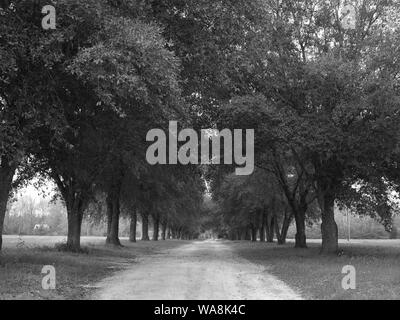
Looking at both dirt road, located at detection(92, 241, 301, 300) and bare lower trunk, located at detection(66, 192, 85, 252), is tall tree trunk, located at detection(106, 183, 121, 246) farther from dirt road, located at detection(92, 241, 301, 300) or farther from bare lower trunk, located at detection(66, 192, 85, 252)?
dirt road, located at detection(92, 241, 301, 300)

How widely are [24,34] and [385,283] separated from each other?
1094cm

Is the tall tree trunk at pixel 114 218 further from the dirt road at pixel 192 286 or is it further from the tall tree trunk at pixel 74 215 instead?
the dirt road at pixel 192 286

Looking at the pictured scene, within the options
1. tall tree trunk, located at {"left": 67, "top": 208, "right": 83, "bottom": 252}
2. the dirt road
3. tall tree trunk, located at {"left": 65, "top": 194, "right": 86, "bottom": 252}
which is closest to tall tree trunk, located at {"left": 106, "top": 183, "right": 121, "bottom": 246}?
tall tree trunk, located at {"left": 65, "top": 194, "right": 86, "bottom": 252}

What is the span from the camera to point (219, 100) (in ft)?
75.6

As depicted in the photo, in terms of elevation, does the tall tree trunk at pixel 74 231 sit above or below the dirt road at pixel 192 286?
above

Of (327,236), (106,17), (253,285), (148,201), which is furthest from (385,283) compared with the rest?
(148,201)

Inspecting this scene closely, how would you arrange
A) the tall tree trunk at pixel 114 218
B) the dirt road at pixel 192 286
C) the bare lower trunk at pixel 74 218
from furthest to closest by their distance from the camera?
the tall tree trunk at pixel 114 218 → the bare lower trunk at pixel 74 218 → the dirt road at pixel 192 286

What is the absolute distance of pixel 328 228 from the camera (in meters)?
27.3

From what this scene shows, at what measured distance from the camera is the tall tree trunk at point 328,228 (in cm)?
2695

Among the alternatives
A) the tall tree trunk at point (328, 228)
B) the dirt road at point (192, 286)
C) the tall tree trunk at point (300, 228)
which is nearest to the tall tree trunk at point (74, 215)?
the dirt road at point (192, 286)

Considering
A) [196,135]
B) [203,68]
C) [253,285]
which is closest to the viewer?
[253,285]

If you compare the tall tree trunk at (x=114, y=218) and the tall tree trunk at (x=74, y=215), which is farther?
the tall tree trunk at (x=114, y=218)

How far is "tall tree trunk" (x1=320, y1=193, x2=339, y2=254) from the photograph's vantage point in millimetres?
Answer: 26953
